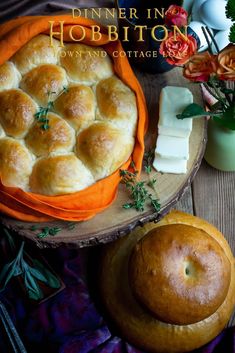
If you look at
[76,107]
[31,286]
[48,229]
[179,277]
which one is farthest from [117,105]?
[31,286]

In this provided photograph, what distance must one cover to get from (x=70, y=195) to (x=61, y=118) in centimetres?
20

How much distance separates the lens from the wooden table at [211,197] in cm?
171

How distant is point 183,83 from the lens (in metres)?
1.52

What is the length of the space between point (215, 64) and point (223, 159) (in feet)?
1.48

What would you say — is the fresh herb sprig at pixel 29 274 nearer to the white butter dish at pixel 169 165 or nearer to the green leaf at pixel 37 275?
the green leaf at pixel 37 275

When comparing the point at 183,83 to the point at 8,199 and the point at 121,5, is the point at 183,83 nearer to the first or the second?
the point at 121,5

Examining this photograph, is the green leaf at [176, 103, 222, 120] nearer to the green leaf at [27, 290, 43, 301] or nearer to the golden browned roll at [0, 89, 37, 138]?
the golden browned roll at [0, 89, 37, 138]

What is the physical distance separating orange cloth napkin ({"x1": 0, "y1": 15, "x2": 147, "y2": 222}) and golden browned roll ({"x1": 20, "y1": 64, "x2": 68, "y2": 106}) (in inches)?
3.1

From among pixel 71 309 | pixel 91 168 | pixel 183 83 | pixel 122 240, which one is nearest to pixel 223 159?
pixel 183 83

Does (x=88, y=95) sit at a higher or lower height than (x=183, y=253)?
higher

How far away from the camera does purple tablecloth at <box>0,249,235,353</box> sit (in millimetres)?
1468

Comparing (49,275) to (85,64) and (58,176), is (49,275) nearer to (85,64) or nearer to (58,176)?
(58,176)

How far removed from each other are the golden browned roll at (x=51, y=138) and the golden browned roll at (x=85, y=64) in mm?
137

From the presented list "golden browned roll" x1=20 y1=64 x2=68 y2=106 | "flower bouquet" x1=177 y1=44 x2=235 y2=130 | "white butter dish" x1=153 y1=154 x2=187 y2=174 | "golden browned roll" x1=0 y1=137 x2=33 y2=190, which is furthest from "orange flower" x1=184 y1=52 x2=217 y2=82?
"golden browned roll" x1=0 y1=137 x2=33 y2=190
